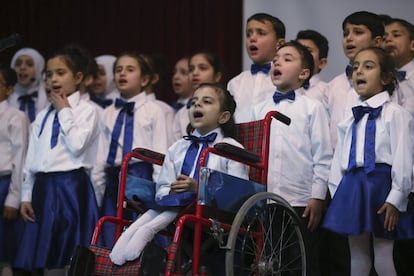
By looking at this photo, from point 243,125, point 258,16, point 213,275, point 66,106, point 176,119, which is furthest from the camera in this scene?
point 176,119

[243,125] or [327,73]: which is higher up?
[327,73]

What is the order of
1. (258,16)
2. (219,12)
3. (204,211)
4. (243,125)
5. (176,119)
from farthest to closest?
(219,12), (176,119), (258,16), (243,125), (204,211)

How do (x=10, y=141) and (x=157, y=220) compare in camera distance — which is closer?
(x=157, y=220)

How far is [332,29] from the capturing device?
6207mm

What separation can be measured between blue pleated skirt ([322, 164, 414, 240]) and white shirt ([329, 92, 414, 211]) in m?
0.07

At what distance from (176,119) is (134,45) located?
1343mm

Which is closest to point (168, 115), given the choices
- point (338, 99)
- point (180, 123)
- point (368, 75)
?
point (180, 123)

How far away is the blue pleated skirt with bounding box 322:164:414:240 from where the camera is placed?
4.23 meters

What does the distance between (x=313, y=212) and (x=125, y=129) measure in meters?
1.44

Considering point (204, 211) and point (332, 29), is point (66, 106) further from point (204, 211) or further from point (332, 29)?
point (332, 29)

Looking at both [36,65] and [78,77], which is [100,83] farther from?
[78,77]

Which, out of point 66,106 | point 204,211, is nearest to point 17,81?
point 66,106

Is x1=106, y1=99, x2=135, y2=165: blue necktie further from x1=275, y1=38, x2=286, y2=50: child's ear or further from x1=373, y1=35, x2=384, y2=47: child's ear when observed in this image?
x1=373, y1=35, x2=384, y2=47: child's ear

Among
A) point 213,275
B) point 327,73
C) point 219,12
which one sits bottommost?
point 213,275
